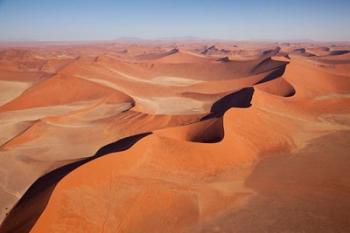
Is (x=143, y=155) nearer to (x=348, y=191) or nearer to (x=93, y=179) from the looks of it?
(x=93, y=179)

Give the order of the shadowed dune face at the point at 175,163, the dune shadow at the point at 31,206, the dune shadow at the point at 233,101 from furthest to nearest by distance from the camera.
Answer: the dune shadow at the point at 233,101 < the shadowed dune face at the point at 175,163 < the dune shadow at the point at 31,206

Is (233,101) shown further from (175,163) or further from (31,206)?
(31,206)

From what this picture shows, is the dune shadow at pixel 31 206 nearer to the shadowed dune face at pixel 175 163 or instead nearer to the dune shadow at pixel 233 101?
the shadowed dune face at pixel 175 163

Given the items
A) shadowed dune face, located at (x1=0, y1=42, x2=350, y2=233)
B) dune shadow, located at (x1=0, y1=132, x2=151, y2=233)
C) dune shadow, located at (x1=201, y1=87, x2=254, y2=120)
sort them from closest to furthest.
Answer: dune shadow, located at (x1=0, y1=132, x2=151, y2=233), shadowed dune face, located at (x1=0, y1=42, x2=350, y2=233), dune shadow, located at (x1=201, y1=87, x2=254, y2=120)

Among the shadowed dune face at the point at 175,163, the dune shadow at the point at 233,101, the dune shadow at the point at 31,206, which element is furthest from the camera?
the dune shadow at the point at 233,101

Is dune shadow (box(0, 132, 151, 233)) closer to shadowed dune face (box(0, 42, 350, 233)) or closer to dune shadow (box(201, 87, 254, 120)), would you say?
shadowed dune face (box(0, 42, 350, 233))

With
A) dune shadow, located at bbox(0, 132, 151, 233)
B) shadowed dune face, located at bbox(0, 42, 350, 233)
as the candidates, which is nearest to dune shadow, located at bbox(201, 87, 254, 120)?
shadowed dune face, located at bbox(0, 42, 350, 233)

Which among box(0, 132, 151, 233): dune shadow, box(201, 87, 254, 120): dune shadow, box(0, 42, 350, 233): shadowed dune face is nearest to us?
box(0, 132, 151, 233): dune shadow

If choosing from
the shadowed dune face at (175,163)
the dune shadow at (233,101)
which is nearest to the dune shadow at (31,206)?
the shadowed dune face at (175,163)
